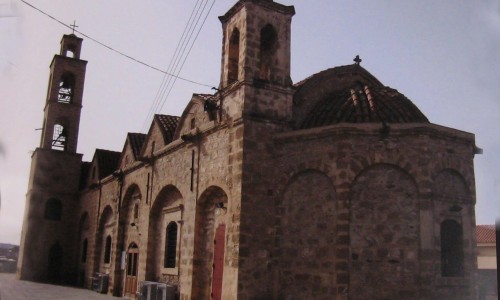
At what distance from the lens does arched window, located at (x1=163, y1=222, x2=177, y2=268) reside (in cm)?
1598

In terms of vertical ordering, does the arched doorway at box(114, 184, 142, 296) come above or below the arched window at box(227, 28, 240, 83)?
A: below

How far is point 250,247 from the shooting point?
11719 millimetres

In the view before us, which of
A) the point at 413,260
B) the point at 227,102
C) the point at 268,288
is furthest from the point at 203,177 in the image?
the point at 413,260

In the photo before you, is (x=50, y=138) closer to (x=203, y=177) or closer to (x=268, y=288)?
(x=203, y=177)

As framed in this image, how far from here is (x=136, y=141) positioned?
71.6ft

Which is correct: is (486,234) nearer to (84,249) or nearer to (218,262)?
(218,262)

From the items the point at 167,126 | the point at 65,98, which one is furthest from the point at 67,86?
the point at 167,126

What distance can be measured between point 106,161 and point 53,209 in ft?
16.4

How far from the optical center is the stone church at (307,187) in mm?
10961

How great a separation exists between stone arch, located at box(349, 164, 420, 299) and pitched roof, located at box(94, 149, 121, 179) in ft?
60.5

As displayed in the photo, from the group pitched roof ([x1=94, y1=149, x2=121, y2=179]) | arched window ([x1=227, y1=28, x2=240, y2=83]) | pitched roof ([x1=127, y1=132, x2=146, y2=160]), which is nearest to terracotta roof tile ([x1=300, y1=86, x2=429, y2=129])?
arched window ([x1=227, y1=28, x2=240, y2=83])

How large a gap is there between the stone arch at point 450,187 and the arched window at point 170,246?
8581 mm

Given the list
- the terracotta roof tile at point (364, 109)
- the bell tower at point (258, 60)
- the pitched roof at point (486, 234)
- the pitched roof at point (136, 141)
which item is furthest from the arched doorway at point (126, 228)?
the pitched roof at point (486, 234)

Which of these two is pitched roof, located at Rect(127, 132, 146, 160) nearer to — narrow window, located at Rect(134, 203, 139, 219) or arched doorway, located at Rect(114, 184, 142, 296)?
arched doorway, located at Rect(114, 184, 142, 296)
